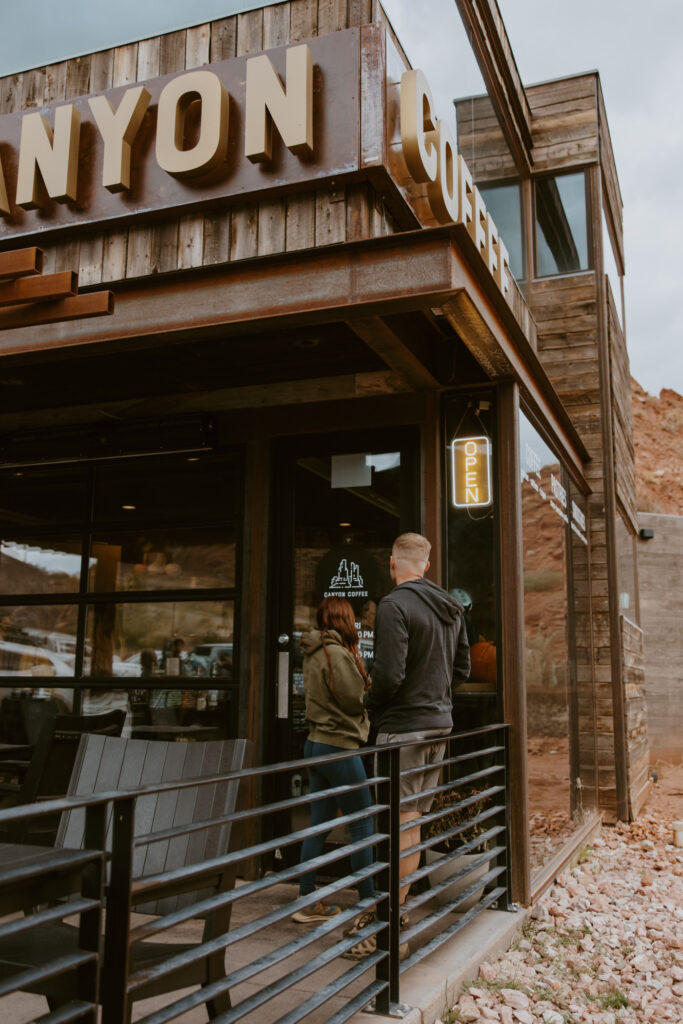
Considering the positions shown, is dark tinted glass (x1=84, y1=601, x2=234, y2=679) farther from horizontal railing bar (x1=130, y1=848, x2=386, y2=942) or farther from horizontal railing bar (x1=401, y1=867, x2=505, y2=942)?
horizontal railing bar (x1=130, y1=848, x2=386, y2=942)

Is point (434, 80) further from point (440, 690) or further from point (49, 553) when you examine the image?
point (49, 553)

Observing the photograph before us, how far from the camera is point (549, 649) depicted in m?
5.60

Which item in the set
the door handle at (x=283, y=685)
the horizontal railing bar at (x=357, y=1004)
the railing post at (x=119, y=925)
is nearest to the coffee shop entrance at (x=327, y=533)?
the door handle at (x=283, y=685)

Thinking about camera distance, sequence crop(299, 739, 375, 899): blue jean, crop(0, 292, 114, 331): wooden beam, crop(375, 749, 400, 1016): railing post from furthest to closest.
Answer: crop(299, 739, 375, 899): blue jean
crop(0, 292, 114, 331): wooden beam
crop(375, 749, 400, 1016): railing post

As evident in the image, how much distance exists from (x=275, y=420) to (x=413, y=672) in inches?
84.4

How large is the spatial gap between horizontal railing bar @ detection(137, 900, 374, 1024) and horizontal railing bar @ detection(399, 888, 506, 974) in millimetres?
617

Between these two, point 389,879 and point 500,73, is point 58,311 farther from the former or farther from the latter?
point 500,73

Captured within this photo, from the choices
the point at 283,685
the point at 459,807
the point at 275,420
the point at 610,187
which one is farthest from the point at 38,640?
the point at 610,187

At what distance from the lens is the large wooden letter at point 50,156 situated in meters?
3.94

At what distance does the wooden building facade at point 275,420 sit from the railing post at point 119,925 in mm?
2203

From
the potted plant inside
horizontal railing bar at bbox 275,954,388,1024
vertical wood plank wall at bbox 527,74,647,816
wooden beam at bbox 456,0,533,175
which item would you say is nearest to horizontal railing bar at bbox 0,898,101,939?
horizontal railing bar at bbox 275,954,388,1024

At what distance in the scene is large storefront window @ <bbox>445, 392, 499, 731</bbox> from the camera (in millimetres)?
4645

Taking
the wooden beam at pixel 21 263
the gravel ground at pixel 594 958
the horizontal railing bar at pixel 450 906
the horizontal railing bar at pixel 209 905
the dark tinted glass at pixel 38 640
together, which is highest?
the wooden beam at pixel 21 263

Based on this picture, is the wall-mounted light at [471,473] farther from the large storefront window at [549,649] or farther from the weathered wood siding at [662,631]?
the weathered wood siding at [662,631]
